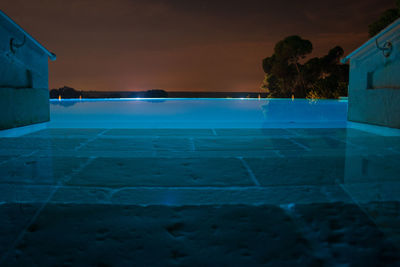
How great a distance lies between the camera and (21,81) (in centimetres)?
460

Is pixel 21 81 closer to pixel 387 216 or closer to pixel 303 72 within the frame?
pixel 387 216

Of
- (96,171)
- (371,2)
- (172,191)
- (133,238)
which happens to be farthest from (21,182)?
(371,2)

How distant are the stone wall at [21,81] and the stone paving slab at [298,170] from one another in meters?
3.52

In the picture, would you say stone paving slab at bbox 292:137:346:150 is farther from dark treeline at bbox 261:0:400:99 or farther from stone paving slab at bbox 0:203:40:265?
dark treeline at bbox 261:0:400:99

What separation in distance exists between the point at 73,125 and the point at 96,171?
11.2 feet

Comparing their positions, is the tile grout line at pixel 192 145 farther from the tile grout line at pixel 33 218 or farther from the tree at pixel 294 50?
the tree at pixel 294 50

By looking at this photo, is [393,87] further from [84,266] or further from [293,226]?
[84,266]

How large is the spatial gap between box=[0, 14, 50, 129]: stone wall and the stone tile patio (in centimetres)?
125

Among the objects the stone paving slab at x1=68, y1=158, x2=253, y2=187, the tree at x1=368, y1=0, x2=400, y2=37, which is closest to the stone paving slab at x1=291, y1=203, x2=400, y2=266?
the stone paving slab at x1=68, y1=158, x2=253, y2=187

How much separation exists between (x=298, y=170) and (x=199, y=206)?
1.13m

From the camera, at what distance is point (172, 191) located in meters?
1.98

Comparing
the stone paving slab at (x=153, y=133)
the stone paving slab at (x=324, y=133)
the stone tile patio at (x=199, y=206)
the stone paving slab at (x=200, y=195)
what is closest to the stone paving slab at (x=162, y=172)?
the stone tile patio at (x=199, y=206)

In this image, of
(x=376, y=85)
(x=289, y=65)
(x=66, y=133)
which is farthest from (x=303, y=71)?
(x=66, y=133)

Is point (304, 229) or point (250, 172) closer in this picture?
point (304, 229)
